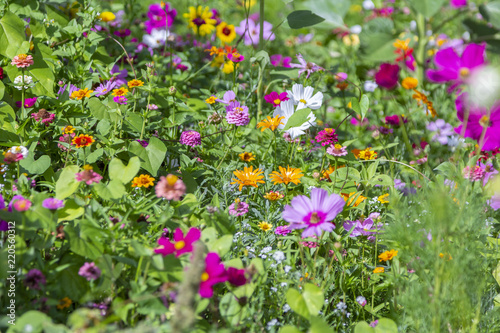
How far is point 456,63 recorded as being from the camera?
1.28 meters

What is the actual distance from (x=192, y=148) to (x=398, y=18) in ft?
10.00

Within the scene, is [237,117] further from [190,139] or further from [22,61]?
[22,61]

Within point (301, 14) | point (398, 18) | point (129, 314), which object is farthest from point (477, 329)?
point (398, 18)

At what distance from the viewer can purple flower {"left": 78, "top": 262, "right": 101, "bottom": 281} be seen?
1.15 m

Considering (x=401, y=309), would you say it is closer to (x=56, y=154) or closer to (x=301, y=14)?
(x=301, y=14)

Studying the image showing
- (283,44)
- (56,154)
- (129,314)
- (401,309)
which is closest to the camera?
(129,314)

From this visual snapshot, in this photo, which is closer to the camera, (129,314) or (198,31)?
(129,314)

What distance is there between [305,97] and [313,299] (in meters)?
1.05

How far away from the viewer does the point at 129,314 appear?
1.23 metres

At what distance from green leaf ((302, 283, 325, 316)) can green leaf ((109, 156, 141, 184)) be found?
0.55 meters

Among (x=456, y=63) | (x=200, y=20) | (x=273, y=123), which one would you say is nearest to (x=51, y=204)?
(x=273, y=123)

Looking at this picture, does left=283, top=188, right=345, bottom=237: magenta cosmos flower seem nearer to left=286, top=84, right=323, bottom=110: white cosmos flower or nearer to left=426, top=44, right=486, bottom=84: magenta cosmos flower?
left=426, top=44, right=486, bottom=84: magenta cosmos flower

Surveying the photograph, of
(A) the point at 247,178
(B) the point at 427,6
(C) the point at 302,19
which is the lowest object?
(A) the point at 247,178

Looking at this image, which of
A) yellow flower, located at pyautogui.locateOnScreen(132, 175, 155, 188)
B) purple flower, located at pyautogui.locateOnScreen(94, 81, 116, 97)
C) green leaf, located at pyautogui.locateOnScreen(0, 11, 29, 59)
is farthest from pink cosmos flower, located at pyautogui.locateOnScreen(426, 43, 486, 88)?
green leaf, located at pyautogui.locateOnScreen(0, 11, 29, 59)
